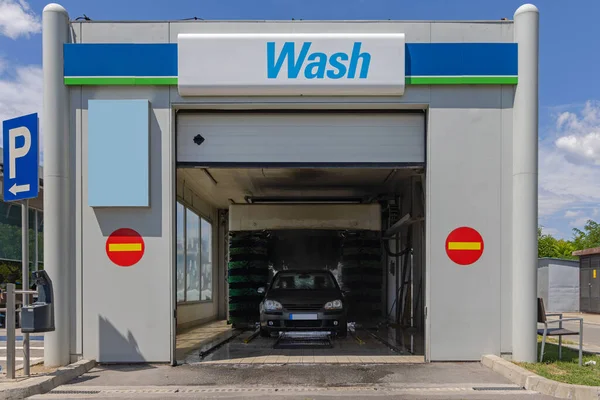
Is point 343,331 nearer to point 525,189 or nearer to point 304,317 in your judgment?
point 304,317

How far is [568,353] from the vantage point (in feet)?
33.0

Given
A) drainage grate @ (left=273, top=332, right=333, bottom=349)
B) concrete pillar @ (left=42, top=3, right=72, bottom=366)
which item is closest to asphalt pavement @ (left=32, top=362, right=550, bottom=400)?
concrete pillar @ (left=42, top=3, right=72, bottom=366)

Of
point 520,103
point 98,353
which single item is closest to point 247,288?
point 98,353

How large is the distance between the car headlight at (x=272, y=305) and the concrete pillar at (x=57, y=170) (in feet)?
13.9

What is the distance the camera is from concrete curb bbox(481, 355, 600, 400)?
6785mm

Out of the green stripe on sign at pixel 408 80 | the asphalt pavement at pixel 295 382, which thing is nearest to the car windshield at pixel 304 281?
the asphalt pavement at pixel 295 382

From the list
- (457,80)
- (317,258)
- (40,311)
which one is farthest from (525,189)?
(317,258)

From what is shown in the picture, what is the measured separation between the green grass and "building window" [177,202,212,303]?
350 inches

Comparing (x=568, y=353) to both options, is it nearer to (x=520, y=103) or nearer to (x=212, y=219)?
(x=520, y=103)

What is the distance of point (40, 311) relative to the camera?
7.66 meters

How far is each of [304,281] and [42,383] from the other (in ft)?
22.9

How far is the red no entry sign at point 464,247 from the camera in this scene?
30.0 ft

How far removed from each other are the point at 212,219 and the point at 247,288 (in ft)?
15.2

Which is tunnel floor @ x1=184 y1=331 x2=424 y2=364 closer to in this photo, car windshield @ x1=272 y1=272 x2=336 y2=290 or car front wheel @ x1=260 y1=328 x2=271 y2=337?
car front wheel @ x1=260 y1=328 x2=271 y2=337
